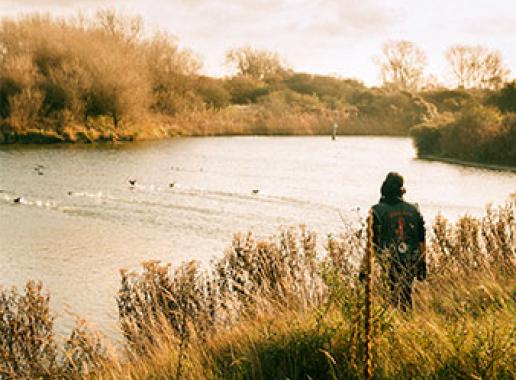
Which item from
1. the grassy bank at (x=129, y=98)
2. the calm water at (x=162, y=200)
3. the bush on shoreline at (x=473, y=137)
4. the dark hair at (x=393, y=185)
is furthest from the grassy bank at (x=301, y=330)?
the grassy bank at (x=129, y=98)

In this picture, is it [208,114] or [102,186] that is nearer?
[102,186]

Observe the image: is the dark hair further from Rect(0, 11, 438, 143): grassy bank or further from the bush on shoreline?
Rect(0, 11, 438, 143): grassy bank

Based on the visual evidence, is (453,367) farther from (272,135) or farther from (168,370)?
(272,135)

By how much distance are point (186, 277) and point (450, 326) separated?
434 cm

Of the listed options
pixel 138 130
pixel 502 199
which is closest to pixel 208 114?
pixel 138 130

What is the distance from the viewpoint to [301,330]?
6168 millimetres

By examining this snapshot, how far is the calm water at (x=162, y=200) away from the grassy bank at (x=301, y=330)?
1.95 metres

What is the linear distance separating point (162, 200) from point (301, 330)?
59.0ft

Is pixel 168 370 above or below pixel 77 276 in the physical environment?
above

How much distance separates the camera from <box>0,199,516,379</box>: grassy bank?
5.07m

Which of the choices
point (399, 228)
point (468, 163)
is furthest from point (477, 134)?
point (399, 228)

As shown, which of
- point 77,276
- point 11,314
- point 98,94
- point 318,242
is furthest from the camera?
point 98,94

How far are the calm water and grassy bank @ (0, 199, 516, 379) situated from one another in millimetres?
1950

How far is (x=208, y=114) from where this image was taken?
66062 mm
